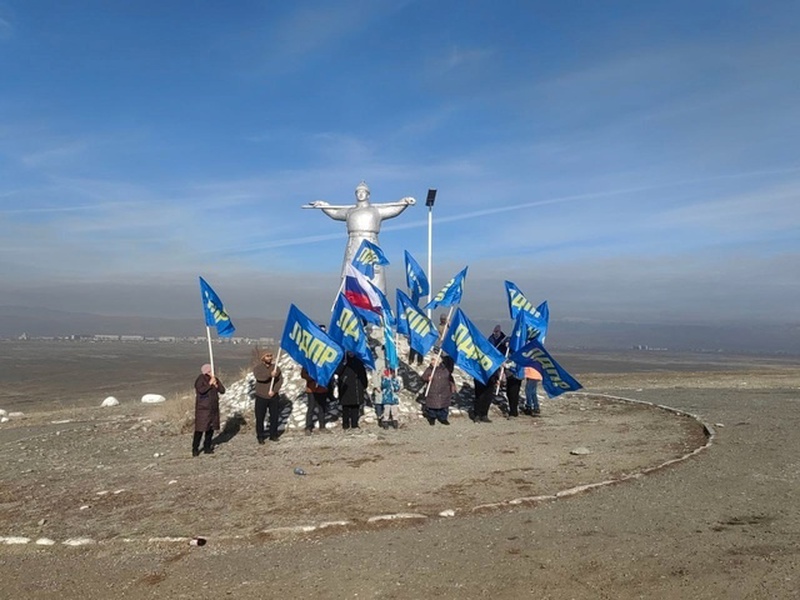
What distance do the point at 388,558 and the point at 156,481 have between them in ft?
17.6

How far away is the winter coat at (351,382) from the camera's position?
45.9 feet

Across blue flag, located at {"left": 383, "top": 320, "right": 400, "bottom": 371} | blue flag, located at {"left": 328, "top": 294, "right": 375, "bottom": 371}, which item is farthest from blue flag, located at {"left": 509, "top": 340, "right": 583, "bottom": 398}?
blue flag, located at {"left": 328, "top": 294, "right": 375, "bottom": 371}

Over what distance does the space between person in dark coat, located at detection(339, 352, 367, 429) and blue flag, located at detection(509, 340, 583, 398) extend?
3.80 m

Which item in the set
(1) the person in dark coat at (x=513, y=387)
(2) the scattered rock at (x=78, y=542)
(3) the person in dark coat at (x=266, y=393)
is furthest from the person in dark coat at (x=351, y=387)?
(2) the scattered rock at (x=78, y=542)

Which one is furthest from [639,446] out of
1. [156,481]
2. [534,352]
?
[156,481]

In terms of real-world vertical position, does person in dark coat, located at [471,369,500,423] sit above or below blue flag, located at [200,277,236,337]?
below

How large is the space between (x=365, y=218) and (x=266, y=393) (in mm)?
8095

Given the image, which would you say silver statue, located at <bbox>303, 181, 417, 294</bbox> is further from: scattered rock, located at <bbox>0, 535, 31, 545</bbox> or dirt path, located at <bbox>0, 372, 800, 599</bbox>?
scattered rock, located at <bbox>0, 535, 31, 545</bbox>

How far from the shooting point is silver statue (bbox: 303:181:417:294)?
19.7 meters

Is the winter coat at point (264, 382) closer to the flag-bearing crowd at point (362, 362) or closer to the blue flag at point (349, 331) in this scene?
the flag-bearing crowd at point (362, 362)

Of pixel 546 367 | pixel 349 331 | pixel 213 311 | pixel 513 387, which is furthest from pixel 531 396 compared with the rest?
pixel 213 311

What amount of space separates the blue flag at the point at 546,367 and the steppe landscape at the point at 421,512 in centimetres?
88

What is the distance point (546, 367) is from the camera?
579 inches

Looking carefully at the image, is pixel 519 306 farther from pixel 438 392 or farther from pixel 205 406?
pixel 205 406
